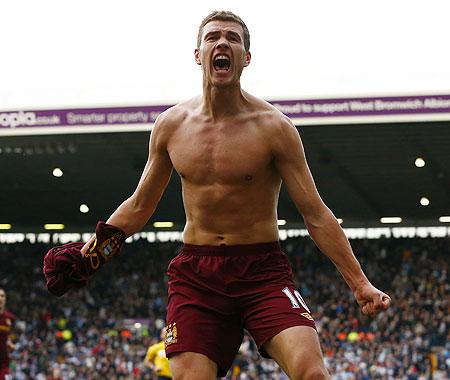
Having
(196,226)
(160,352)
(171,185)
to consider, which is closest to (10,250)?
(171,185)

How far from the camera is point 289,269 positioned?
662 cm

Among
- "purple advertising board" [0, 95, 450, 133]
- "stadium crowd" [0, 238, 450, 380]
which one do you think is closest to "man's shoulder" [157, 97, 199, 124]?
"purple advertising board" [0, 95, 450, 133]

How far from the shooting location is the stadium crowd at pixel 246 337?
28703 millimetres

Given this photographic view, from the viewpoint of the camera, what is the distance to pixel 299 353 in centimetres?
605

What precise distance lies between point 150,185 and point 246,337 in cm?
2321

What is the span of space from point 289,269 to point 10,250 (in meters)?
34.3

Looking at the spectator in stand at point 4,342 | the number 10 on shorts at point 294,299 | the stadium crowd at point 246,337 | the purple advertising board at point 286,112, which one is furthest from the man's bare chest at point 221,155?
the stadium crowd at point 246,337

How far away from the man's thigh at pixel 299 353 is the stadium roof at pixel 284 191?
21164 millimetres

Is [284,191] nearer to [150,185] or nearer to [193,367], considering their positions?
[150,185]

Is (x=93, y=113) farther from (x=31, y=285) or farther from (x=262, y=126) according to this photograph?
(x=262, y=126)

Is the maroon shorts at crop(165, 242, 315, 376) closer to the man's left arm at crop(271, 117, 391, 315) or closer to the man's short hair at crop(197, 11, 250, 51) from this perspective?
the man's left arm at crop(271, 117, 391, 315)

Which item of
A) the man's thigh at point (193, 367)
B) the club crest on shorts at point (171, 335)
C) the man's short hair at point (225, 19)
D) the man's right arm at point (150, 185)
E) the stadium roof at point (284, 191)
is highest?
the stadium roof at point (284, 191)

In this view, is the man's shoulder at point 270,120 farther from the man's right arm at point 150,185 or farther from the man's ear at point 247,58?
the man's right arm at point 150,185

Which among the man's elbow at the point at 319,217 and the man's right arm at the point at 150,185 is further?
the man's right arm at the point at 150,185
